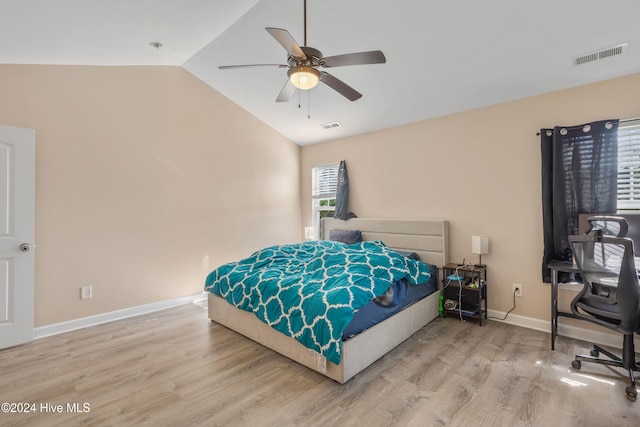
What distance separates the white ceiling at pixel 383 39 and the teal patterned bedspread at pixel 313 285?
2015 millimetres

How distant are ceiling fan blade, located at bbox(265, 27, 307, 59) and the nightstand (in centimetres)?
291

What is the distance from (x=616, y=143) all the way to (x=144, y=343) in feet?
16.2

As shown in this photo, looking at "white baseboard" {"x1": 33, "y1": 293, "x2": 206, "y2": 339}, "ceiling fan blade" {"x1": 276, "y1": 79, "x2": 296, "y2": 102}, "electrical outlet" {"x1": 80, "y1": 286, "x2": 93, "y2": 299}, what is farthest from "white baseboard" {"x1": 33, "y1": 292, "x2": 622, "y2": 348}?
"ceiling fan blade" {"x1": 276, "y1": 79, "x2": 296, "y2": 102}

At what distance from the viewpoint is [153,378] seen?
238 cm

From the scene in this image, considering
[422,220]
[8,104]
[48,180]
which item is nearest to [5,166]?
[48,180]

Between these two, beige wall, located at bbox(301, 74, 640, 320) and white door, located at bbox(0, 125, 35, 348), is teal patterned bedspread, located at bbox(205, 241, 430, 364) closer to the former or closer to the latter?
beige wall, located at bbox(301, 74, 640, 320)

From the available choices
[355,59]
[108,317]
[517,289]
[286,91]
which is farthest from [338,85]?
[108,317]

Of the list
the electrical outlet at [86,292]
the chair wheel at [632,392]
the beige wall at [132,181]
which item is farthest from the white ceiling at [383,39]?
the chair wheel at [632,392]

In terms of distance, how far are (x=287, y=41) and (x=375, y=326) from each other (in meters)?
2.29

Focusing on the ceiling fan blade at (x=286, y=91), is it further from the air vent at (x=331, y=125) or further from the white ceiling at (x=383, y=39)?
the air vent at (x=331, y=125)

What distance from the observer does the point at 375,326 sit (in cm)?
256

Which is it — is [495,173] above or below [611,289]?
above

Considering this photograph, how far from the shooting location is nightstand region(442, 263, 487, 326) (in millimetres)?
3420

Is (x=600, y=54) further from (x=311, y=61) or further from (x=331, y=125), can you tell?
(x=331, y=125)
